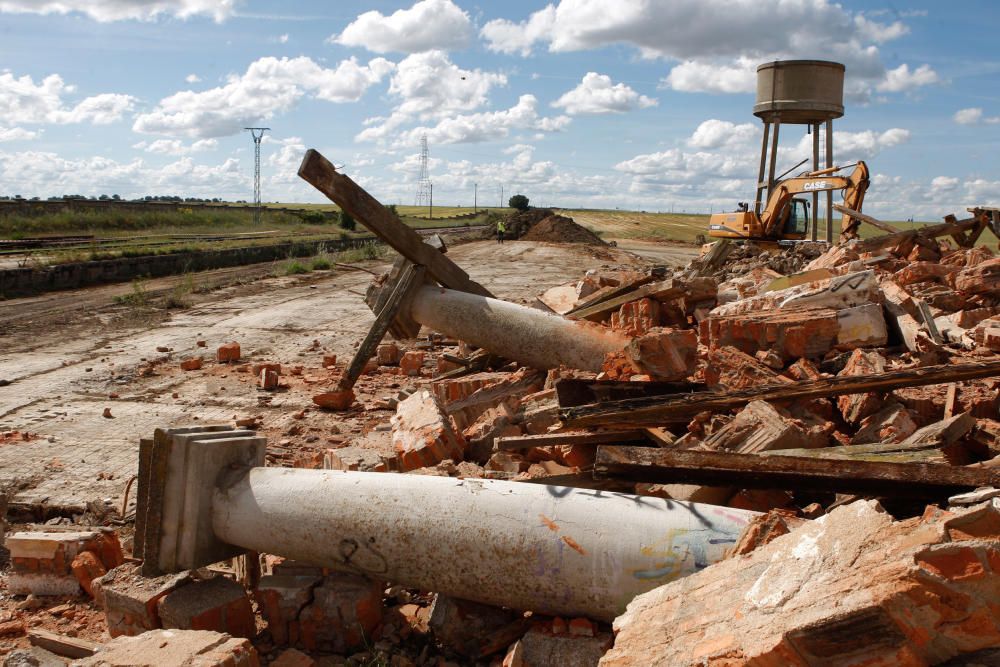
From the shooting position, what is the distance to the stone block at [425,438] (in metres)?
5.23

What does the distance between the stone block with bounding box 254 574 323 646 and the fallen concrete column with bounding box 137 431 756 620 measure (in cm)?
16

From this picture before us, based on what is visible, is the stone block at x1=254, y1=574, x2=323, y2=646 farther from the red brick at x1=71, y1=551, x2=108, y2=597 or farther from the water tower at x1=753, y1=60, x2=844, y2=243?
the water tower at x1=753, y1=60, x2=844, y2=243

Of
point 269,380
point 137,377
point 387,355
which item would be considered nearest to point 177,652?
point 269,380

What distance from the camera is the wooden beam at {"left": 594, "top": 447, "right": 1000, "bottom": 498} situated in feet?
10.2

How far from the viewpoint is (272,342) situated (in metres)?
11.3

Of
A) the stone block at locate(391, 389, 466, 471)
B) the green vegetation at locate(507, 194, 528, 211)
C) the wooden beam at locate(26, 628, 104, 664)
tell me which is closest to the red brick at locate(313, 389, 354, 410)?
the stone block at locate(391, 389, 466, 471)

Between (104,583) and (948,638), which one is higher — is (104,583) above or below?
below

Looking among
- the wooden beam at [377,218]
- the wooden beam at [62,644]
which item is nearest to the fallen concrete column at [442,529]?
the wooden beam at [62,644]

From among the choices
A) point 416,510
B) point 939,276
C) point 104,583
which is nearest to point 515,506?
point 416,510

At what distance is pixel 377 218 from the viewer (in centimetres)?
748

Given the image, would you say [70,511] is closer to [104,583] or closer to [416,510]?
[104,583]

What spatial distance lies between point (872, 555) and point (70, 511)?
5.16 meters

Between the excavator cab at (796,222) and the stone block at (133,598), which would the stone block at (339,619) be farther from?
the excavator cab at (796,222)

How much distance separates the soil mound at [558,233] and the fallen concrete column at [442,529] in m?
33.1
